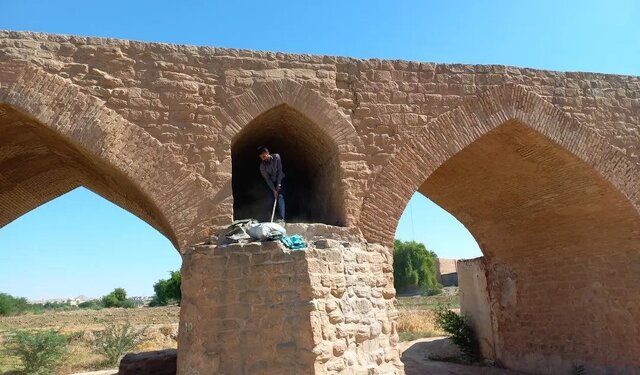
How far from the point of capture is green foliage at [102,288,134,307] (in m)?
55.4

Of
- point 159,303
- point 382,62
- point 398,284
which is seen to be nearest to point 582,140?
point 382,62

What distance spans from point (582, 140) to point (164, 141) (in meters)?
5.07

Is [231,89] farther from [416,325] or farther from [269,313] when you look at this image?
[416,325]

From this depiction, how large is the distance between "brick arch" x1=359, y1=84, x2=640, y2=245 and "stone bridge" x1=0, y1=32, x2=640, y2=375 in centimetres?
2

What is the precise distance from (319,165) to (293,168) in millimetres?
872

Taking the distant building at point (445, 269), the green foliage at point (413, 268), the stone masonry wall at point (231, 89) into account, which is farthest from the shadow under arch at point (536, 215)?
the distant building at point (445, 269)

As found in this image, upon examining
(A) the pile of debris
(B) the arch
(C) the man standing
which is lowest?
(A) the pile of debris

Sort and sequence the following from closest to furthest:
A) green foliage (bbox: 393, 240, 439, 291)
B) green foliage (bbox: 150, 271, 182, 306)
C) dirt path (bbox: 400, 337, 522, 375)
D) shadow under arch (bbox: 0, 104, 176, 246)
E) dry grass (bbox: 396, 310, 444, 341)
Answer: shadow under arch (bbox: 0, 104, 176, 246) → dirt path (bbox: 400, 337, 522, 375) → dry grass (bbox: 396, 310, 444, 341) → green foliage (bbox: 150, 271, 182, 306) → green foliage (bbox: 393, 240, 439, 291)

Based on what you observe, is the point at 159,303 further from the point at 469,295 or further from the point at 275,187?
the point at 275,187

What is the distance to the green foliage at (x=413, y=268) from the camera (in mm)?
44906

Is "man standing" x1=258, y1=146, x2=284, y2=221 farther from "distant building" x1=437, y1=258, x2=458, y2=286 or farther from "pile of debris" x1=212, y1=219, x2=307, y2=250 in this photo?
"distant building" x1=437, y1=258, x2=458, y2=286

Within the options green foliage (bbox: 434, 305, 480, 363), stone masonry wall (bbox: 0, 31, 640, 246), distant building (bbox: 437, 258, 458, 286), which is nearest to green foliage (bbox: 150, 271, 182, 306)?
distant building (bbox: 437, 258, 458, 286)

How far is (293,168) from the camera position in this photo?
766 cm

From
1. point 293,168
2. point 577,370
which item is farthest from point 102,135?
point 577,370
